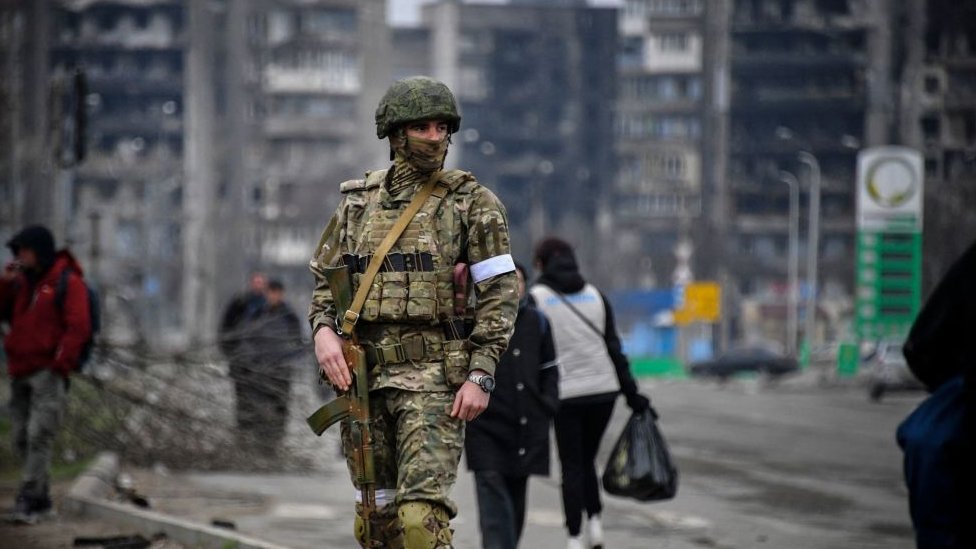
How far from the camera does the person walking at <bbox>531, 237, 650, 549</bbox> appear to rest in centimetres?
909

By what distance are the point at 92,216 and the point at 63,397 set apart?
12.2 meters

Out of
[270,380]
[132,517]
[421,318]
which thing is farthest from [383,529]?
[270,380]

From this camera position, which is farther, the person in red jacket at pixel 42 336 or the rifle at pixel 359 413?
the person in red jacket at pixel 42 336

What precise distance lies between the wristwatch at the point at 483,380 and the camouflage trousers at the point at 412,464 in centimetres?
12

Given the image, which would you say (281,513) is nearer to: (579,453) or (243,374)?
(243,374)

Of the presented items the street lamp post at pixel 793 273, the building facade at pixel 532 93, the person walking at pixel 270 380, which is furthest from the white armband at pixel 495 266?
the building facade at pixel 532 93

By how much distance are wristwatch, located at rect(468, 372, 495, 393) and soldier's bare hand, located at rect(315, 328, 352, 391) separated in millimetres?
385

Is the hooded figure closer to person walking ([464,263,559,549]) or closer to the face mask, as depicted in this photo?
the face mask

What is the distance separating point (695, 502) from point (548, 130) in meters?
102

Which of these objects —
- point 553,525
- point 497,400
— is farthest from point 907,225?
point 497,400

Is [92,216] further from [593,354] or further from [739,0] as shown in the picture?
[739,0]

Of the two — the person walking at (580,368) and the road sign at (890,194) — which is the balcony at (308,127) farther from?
the person walking at (580,368)

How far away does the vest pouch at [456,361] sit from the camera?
5.72 metres

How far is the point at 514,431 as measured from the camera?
821 cm
